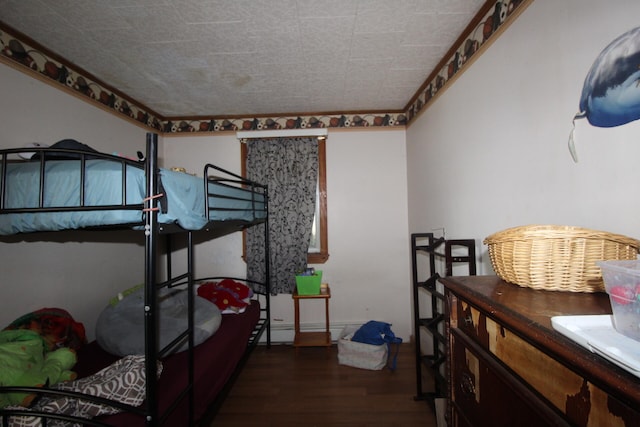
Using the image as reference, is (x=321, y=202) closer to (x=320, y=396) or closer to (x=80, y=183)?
(x=320, y=396)

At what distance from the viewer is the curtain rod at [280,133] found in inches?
124

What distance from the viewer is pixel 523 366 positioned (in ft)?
2.05

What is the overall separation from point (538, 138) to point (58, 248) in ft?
10.5

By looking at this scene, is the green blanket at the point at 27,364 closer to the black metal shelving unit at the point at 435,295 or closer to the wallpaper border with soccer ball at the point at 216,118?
the wallpaper border with soccer ball at the point at 216,118

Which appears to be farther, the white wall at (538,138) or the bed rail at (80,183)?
the bed rail at (80,183)

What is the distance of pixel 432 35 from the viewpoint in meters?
1.87

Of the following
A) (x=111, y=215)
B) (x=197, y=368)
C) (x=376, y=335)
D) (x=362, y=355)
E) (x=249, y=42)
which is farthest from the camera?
(x=376, y=335)

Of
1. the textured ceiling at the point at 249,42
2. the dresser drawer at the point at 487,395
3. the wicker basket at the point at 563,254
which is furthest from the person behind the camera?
the textured ceiling at the point at 249,42

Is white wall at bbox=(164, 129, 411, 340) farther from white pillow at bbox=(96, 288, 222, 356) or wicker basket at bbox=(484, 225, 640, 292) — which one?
wicker basket at bbox=(484, 225, 640, 292)

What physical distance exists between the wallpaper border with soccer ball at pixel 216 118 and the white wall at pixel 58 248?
0.34 feet

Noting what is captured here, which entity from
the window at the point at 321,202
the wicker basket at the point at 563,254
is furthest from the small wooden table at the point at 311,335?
the wicker basket at the point at 563,254

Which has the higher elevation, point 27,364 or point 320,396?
point 27,364

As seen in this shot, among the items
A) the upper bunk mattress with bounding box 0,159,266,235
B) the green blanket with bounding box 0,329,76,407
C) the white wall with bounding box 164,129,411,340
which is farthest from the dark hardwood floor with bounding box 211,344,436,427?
the upper bunk mattress with bounding box 0,159,266,235

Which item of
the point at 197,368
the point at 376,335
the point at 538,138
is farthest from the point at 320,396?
the point at 538,138
